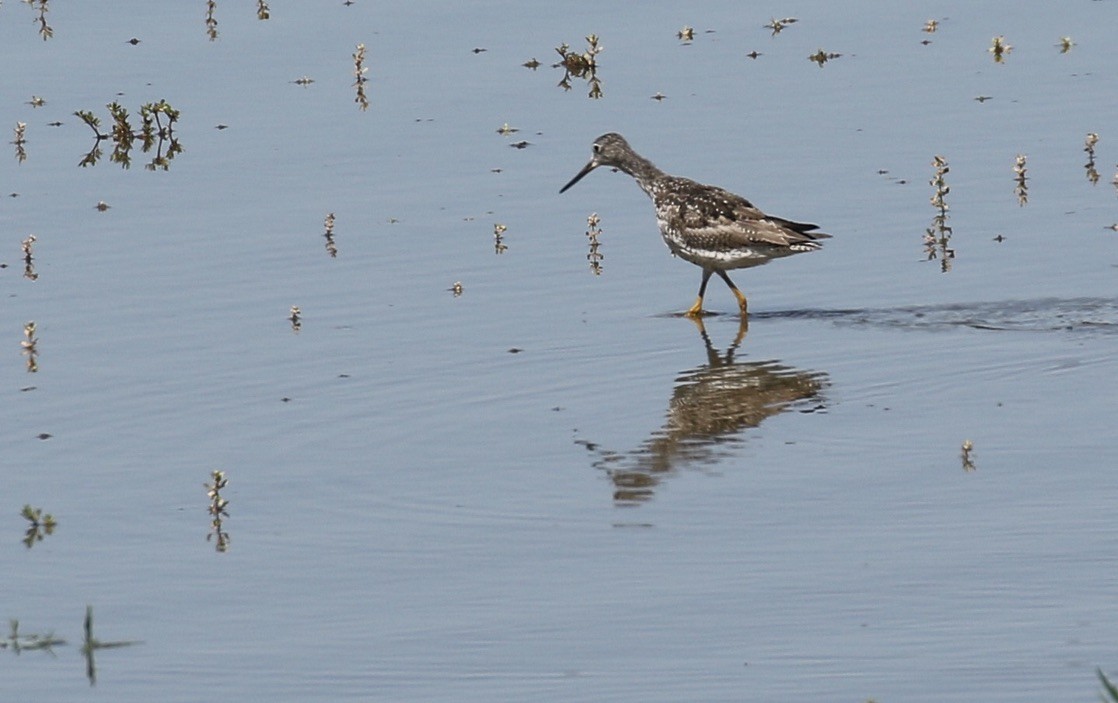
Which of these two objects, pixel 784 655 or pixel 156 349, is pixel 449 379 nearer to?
pixel 156 349

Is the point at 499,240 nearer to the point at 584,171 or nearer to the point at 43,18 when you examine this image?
the point at 584,171

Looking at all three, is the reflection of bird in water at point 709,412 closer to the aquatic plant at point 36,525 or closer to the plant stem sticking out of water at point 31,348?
the aquatic plant at point 36,525

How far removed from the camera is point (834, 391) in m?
12.2

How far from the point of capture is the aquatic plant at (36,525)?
32.7ft

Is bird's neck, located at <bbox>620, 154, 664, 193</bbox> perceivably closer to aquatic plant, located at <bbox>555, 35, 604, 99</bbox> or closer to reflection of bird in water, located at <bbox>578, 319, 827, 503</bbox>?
reflection of bird in water, located at <bbox>578, 319, 827, 503</bbox>

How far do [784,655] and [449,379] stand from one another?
15.7 feet

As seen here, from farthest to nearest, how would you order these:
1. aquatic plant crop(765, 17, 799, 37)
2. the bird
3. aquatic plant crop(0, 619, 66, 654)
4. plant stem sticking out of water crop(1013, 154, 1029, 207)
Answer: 1. aquatic plant crop(765, 17, 799, 37)
2. plant stem sticking out of water crop(1013, 154, 1029, 207)
3. the bird
4. aquatic plant crop(0, 619, 66, 654)

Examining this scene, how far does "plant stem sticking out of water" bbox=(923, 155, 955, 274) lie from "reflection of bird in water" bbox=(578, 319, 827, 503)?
1.93m

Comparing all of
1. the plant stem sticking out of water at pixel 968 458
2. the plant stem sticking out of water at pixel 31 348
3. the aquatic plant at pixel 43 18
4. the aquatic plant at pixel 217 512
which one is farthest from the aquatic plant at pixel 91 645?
the aquatic plant at pixel 43 18

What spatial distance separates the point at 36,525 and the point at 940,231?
7452mm

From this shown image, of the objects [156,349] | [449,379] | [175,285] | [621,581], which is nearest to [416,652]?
[621,581]

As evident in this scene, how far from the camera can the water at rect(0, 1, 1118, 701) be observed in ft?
27.9

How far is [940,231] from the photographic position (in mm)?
15352

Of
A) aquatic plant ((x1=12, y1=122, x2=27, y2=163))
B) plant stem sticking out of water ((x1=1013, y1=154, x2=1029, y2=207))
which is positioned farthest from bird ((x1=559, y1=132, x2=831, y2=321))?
aquatic plant ((x1=12, y1=122, x2=27, y2=163))
